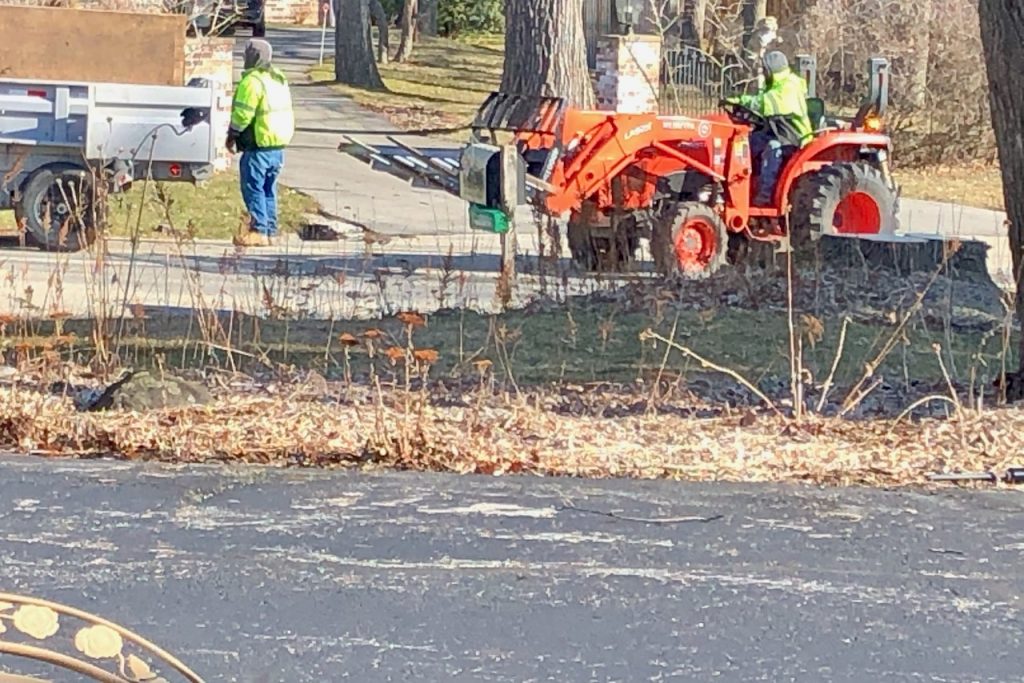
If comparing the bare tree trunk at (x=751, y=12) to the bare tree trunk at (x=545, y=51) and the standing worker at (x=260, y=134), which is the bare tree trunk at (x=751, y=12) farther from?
the standing worker at (x=260, y=134)

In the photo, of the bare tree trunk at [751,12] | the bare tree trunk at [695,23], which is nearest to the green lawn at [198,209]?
the bare tree trunk at [751,12]

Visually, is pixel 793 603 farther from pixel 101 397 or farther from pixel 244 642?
pixel 101 397

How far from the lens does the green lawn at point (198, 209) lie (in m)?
16.0

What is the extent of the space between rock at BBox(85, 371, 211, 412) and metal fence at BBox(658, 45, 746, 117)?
19.6 metres

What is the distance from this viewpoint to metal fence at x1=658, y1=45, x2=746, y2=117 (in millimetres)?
27422

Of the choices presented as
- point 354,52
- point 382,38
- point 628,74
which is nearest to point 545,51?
point 628,74

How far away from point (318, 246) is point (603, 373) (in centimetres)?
735

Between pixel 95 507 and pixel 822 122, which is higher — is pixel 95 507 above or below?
below

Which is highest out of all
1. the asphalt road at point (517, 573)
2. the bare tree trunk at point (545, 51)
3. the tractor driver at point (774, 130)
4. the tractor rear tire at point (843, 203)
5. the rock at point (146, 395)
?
the bare tree trunk at point (545, 51)

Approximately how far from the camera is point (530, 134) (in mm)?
13664

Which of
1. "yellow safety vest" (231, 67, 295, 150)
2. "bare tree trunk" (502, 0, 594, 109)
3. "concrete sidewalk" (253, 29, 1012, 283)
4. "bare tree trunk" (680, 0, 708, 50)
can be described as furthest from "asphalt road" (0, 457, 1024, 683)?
"bare tree trunk" (680, 0, 708, 50)

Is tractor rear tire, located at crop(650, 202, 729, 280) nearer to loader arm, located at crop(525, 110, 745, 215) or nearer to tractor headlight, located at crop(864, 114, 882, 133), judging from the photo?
loader arm, located at crop(525, 110, 745, 215)

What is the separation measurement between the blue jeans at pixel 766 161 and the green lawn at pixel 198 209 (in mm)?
4508

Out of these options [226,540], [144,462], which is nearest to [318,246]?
[144,462]
